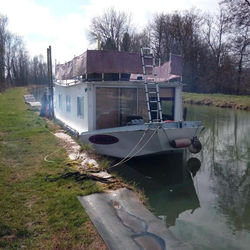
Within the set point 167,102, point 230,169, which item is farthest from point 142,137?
point 230,169

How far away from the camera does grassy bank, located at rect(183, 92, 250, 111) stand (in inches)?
1048

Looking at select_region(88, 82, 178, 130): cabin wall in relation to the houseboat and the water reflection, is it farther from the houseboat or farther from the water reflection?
the water reflection

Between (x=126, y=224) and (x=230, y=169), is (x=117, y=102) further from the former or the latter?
(x=126, y=224)

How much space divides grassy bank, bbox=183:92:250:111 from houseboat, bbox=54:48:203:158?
18565 millimetres

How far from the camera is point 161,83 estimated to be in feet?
29.2

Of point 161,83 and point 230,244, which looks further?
point 161,83

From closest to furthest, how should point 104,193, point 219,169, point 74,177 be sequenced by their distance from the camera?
point 104,193
point 74,177
point 219,169

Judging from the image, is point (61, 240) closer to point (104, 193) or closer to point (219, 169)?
point (104, 193)

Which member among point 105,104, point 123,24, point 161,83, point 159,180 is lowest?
point 159,180

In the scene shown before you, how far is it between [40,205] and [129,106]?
16.5 ft

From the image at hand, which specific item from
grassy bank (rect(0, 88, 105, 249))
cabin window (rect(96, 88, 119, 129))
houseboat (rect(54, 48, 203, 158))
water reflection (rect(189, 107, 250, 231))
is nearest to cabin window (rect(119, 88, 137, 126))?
houseboat (rect(54, 48, 203, 158))

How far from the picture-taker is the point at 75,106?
10.5 metres

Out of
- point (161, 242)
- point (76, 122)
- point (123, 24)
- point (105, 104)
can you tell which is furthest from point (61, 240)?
point (123, 24)

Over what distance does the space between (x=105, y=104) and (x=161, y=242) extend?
5534 millimetres
